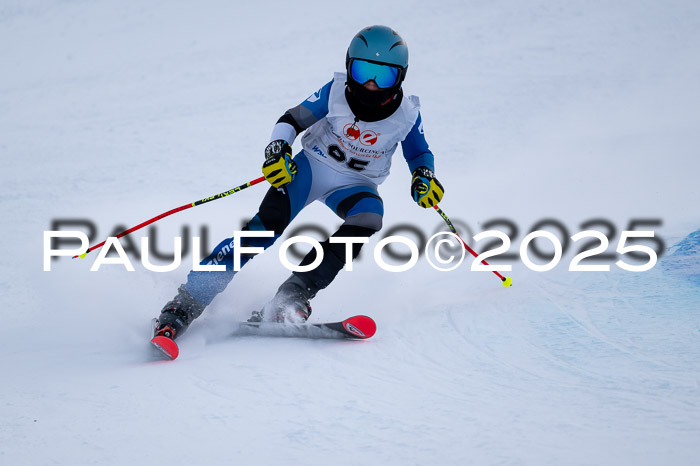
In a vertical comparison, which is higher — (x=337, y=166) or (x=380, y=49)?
(x=380, y=49)

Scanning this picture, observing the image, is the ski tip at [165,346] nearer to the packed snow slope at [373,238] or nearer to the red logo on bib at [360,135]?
the packed snow slope at [373,238]

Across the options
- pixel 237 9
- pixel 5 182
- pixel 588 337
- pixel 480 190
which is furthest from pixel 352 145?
pixel 237 9

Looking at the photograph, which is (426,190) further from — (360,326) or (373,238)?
(373,238)

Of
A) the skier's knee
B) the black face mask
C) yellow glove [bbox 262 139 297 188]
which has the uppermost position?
the black face mask

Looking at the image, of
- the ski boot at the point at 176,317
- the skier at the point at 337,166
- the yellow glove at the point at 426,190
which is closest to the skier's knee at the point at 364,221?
the skier at the point at 337,166

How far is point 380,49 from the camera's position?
2.99 metres

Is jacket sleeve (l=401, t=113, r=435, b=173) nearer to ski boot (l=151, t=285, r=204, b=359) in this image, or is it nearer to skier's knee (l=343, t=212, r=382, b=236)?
skier's knee (l=343, t=212, r=382, b=236)

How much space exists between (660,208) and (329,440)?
4026 mm

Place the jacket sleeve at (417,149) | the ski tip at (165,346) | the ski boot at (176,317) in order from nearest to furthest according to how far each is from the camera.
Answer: the ski tip at (165,346), the ski boot at (176,317), the jacket sleeve at (417,149)

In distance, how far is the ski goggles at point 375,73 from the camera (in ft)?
9.84

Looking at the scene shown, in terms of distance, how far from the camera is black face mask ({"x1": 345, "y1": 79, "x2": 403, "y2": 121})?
3062 millimetres

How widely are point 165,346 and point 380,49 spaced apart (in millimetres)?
1548

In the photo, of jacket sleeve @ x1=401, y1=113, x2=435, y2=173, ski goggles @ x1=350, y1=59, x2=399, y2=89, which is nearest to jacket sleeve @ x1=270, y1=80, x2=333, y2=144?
ski goggles @ x1=350, y1=59, x2=399, y2=89

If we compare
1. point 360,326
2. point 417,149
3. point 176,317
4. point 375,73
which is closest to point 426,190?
point 417,149
